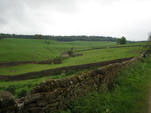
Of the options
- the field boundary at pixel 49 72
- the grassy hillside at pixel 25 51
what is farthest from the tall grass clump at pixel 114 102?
the grassy hillside at pixel 25 51

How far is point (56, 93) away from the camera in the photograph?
4.55 m

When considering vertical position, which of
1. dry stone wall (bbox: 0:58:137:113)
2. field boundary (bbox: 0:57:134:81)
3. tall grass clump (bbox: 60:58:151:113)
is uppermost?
dry stone wall (bbox: 0:58:137:113)

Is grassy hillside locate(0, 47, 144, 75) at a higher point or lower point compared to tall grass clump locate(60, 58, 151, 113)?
lower

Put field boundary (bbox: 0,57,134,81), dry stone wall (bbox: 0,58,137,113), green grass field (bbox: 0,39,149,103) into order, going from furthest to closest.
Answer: field boundary (bbox: 0,57,134,81), green grass field (bbox: 0,39,149,103), dry stone wall (bbox: 0,58,137,113)

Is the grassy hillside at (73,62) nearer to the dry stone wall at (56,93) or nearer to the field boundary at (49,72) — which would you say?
the field boundary at (49,72)

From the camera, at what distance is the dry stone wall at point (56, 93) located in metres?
4.00

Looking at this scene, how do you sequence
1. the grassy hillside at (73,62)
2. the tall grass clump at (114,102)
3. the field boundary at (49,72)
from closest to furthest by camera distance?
the tall grass clump at (114,102) < the field boundary at (49,72) < the grassy hillside at (73,62)

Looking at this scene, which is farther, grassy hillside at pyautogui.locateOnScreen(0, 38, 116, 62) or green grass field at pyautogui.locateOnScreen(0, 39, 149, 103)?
grassy hillside at pyautogui.locateOnScreen(0, 38, 116, 62)

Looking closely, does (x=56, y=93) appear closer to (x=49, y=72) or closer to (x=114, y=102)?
(x=114, y=102)

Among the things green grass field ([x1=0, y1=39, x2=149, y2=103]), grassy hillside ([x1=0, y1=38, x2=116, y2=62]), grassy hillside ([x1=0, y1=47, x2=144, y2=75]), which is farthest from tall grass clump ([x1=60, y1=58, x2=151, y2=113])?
grassy hillside ([x1=0, y1=38, x2=116, y2=62])

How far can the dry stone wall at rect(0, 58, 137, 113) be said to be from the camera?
4004 mm

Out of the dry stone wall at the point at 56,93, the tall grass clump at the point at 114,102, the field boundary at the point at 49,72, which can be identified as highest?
the dry stone wall at the point at 56,93

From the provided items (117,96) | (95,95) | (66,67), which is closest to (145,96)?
(117,96)

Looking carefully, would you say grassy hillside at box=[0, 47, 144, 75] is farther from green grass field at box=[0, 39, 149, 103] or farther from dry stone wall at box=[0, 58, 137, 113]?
dry stone wall at box=[0, 58, 137, 113]
